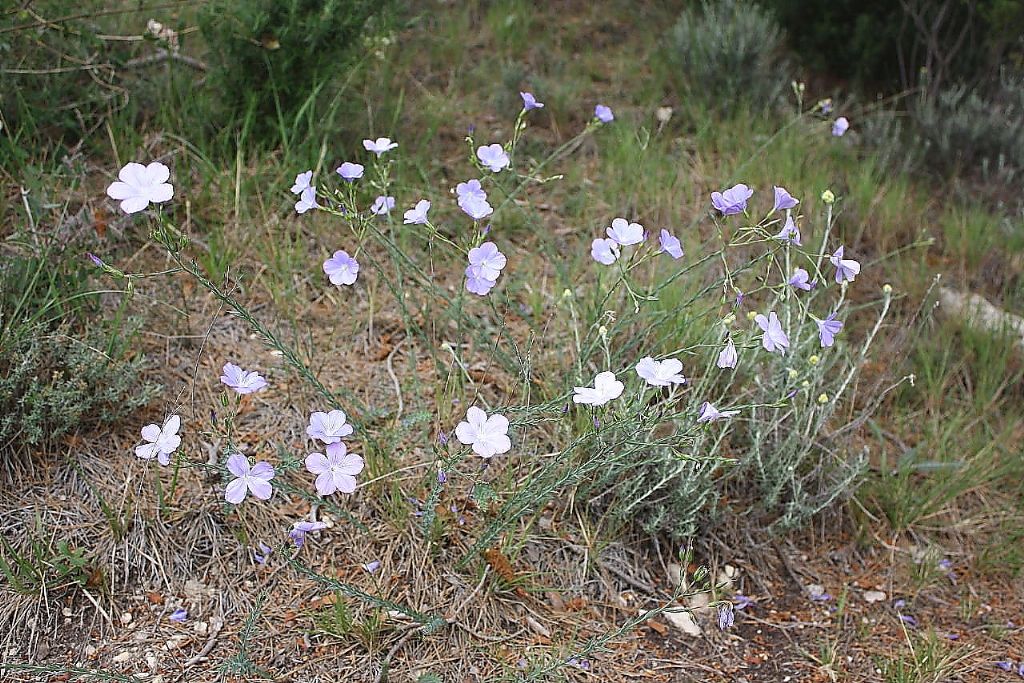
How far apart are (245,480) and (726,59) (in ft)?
9.51

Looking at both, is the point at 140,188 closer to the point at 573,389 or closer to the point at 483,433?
Answer: the point at 483,433

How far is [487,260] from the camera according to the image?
1763mm

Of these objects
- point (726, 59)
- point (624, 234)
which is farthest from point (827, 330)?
point (726, 59)

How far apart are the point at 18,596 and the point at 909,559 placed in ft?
6.85

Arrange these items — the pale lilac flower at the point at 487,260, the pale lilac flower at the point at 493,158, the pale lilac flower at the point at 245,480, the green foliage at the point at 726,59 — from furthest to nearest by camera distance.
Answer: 1. the green foliage at the point at 726,59
2. the pale lilac flower at the point at 493,158
3. the pale lilac flower at the point at 487,260
4. the pale lilac flower at the point at 245,480

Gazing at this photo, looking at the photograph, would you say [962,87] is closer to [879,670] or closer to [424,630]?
[879,670]

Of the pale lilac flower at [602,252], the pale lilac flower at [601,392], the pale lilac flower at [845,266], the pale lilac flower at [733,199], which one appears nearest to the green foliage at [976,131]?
the pale lilac flower at [845,266]

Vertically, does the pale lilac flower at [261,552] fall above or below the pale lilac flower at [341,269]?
below

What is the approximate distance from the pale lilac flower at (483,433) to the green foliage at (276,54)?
1534 millimetres

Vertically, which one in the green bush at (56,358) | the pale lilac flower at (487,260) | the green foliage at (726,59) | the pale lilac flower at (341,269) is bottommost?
the green bush at (56,358)

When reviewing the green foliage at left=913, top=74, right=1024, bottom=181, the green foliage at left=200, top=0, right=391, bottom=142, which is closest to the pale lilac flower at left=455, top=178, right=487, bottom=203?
the green foliage at left=200, top=0, right=391, bottom=142

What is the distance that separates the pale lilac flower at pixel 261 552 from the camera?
2004 millimetres

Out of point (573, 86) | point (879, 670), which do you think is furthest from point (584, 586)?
point (573, 86)

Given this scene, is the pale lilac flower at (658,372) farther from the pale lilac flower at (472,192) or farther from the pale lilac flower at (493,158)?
the pale lilac flower at (493,158)
